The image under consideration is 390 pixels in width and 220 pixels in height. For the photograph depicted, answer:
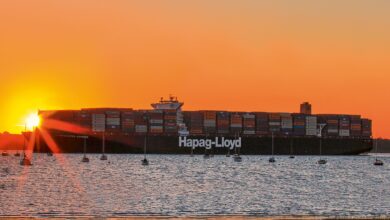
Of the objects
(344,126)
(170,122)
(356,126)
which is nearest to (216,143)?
(170,122)

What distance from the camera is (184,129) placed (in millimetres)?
176250

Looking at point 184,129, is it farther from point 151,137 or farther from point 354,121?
point 354,121

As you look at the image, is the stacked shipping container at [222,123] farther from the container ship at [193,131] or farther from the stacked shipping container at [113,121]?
the stacked shipping container at [113,121]

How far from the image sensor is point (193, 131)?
584 feet

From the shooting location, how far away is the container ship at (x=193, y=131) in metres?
172

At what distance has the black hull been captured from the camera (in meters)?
172

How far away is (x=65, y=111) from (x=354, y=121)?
68.3m

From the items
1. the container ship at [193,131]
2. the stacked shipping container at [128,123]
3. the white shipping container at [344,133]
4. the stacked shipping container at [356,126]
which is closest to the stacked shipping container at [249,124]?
the container ship at [193,131]

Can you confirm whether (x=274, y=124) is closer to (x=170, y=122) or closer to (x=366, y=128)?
(x=170, y=122)

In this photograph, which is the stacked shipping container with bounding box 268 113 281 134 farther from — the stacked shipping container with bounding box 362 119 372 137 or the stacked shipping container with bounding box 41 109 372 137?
the stacked shipping container with bounding box 362 119 372 137

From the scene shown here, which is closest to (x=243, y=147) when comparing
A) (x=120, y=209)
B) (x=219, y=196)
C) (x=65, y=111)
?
(x=65, y=111)

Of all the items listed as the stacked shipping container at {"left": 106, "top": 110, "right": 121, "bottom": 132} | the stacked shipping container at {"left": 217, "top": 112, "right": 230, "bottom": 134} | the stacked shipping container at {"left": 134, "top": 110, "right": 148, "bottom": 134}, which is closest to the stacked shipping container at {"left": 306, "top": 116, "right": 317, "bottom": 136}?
the stacked shipping container at {"left": 217, "top": 112, "right": 230, "bottom": 134}

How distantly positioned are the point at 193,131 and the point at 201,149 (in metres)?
4.49

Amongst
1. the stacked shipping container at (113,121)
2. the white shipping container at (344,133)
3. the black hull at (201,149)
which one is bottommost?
the black hull at (201,149)
